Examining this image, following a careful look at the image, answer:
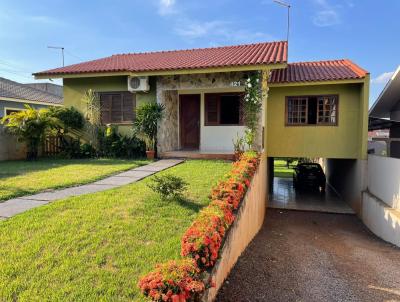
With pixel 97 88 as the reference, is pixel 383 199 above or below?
below

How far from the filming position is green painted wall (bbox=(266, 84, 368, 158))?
12805mm

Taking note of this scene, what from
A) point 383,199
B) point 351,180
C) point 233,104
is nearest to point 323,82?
point 233,104

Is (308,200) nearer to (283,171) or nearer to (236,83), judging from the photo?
(236,83)

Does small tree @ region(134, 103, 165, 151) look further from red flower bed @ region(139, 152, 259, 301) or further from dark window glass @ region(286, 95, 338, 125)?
red flower bed @ region(139, 152, 259, 301)

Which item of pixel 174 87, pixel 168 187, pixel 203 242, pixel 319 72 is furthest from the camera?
pixel 319 72

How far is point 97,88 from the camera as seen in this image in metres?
13.7

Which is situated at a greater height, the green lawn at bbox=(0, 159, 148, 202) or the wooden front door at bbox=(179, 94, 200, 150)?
the wooden front door at bbox=(179, 94, 200, 150)

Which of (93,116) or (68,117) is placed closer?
(68,117)

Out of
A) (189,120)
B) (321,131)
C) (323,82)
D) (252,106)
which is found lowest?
(321,131)

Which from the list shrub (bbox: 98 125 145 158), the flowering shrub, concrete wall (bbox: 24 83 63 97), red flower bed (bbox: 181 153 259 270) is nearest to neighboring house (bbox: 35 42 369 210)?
shrub (bbox: 98 125 145 158)

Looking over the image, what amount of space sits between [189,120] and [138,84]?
3.24 m

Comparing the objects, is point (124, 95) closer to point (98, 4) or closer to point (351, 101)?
point (98, 4)

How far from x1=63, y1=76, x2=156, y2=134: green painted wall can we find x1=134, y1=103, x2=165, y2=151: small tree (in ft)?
2.39

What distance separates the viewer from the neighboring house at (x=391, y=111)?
1273 cm
